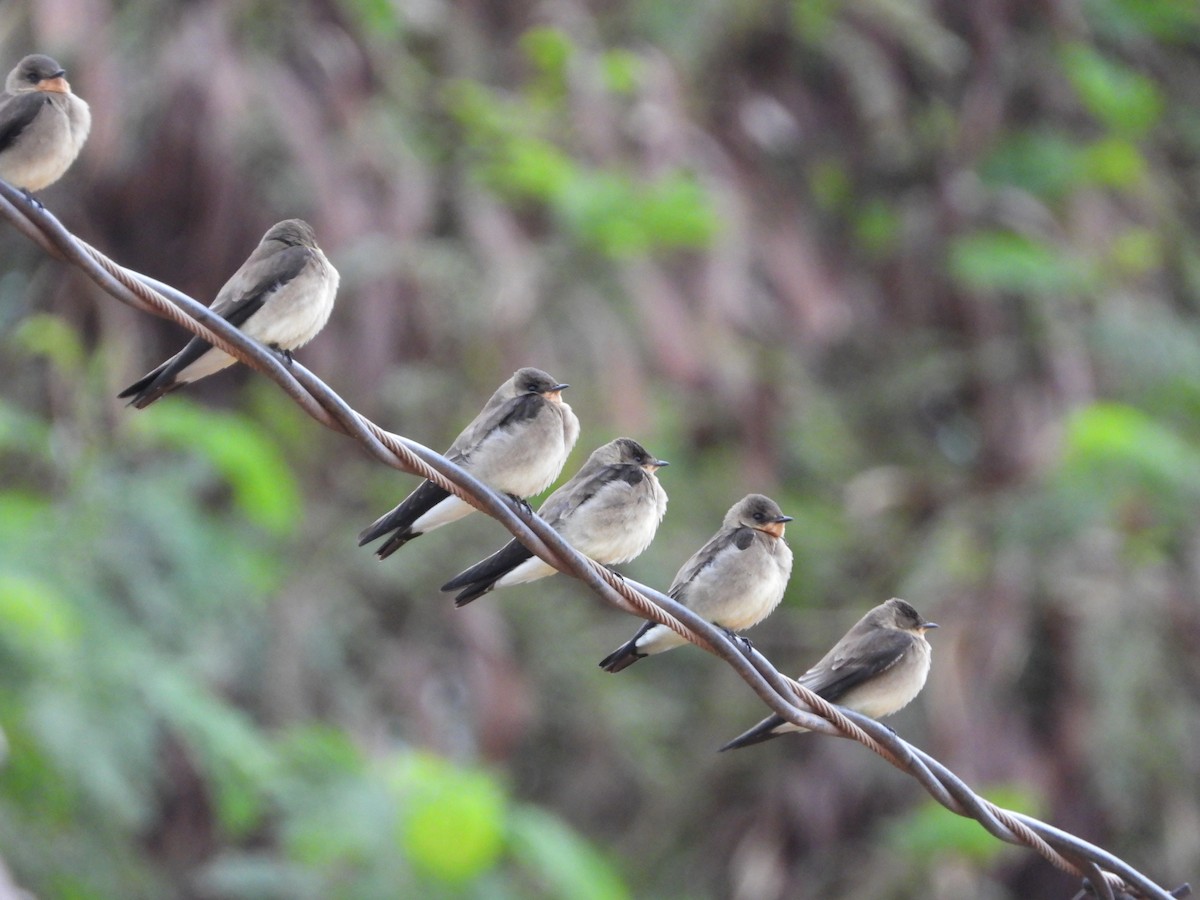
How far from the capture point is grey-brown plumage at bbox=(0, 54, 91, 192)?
205 inches

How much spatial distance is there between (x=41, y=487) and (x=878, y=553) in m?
7.08

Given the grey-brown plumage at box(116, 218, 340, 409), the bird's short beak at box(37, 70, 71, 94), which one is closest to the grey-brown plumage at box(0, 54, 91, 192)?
the bird's short beak at box(37, 70, 71, 94)

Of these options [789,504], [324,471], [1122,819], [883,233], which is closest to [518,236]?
[324,471]

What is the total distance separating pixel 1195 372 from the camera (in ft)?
49.9

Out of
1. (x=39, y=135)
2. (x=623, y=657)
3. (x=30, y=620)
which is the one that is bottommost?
(x=30, y=620)

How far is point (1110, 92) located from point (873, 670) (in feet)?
40.2

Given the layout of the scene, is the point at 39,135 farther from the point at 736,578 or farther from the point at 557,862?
the point at 557,862

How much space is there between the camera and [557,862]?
39.0ft

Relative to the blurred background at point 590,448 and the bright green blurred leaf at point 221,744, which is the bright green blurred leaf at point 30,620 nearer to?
the blurred background at point 590,448

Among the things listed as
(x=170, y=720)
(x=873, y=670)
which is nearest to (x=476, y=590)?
(x=873, y=670)

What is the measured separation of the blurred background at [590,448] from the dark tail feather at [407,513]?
5.53 meters

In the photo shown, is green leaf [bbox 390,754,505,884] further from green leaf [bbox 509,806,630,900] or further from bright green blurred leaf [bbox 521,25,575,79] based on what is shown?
bright green blurred leaf [bbox 521,25,575,79]

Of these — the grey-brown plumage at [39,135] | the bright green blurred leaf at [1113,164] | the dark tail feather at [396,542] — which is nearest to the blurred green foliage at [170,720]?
the grey-brown plumage at [39,135]

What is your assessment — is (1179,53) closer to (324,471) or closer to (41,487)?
(324,471)
